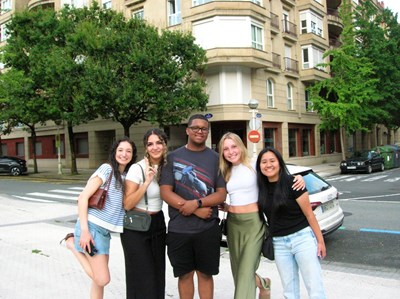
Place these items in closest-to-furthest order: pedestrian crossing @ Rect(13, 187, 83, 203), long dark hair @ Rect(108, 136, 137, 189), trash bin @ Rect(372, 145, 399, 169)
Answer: long dark hair @ Rect(108, 136, 137, 189) → pedestrian crossing @ Rect(13, 187, 83, 203) → trash bin @ Rect(372, 145, 399, 169)

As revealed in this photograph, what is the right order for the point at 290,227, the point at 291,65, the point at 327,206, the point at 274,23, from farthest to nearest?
the point at 291,65
the point at 274,23
the point at 327,206
the point at 290,227

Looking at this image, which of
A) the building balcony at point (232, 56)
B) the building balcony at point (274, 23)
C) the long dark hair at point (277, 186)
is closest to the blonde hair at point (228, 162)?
the long dark hair at point (277, 186)

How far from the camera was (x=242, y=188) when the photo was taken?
125 inches

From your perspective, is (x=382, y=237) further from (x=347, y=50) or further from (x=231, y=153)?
(x=347, y=50)

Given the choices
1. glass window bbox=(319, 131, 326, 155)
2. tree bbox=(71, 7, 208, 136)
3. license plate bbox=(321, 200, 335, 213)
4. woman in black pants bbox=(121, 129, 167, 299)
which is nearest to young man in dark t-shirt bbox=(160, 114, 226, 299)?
woman in black pants bbox=(121, 129, 167, 299)

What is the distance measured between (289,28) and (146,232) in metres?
28.7

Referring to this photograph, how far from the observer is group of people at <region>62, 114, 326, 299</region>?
3053mm

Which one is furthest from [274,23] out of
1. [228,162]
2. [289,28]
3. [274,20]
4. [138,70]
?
[228,162]

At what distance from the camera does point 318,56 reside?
1225 inches

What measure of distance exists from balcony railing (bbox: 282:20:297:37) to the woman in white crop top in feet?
89.2

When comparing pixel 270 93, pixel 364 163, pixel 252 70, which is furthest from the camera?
pixel 270 93

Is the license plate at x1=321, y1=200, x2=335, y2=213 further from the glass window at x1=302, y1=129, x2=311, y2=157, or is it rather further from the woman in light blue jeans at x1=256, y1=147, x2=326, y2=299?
the glass window at x1=302, y1=129, x2=311, y2=157

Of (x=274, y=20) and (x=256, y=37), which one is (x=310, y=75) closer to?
(x=274, y=20)

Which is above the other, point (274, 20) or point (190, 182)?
point (274, 20)
